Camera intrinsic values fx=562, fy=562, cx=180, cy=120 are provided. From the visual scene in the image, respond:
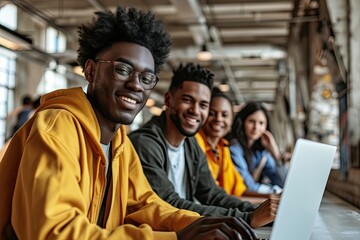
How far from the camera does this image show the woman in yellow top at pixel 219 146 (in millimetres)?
3648

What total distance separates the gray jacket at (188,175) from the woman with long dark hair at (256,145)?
1423mm

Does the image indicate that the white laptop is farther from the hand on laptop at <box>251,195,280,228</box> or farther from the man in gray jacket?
the man in gray jacket

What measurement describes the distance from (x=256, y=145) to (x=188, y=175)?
85.1 inches

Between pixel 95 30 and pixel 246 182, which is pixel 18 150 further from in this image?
pixel 246 182

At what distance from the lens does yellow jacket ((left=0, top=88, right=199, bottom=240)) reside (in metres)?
1.22

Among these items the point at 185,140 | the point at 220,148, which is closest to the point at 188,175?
the point at 185,140

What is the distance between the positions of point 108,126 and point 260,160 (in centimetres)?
331

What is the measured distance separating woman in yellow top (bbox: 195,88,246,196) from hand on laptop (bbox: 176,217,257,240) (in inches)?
89.4

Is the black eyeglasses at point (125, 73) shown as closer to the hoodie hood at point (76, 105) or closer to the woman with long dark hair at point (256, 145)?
the hoodie hood at point (76, 105)

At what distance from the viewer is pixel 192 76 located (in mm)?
2871

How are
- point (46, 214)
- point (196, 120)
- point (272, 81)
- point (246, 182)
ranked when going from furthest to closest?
point (272, 81) → point (246, 182) → point (196, 120) → point (46, 214)

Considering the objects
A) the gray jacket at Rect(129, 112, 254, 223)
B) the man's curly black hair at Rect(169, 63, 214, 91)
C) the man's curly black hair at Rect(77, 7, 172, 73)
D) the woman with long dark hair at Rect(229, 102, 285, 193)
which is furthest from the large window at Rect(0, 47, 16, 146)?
the man's curly black hair at Rect(77, 7, 172, 73)

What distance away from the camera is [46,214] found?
47.1 inches

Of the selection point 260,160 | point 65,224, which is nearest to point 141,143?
point 65,224
